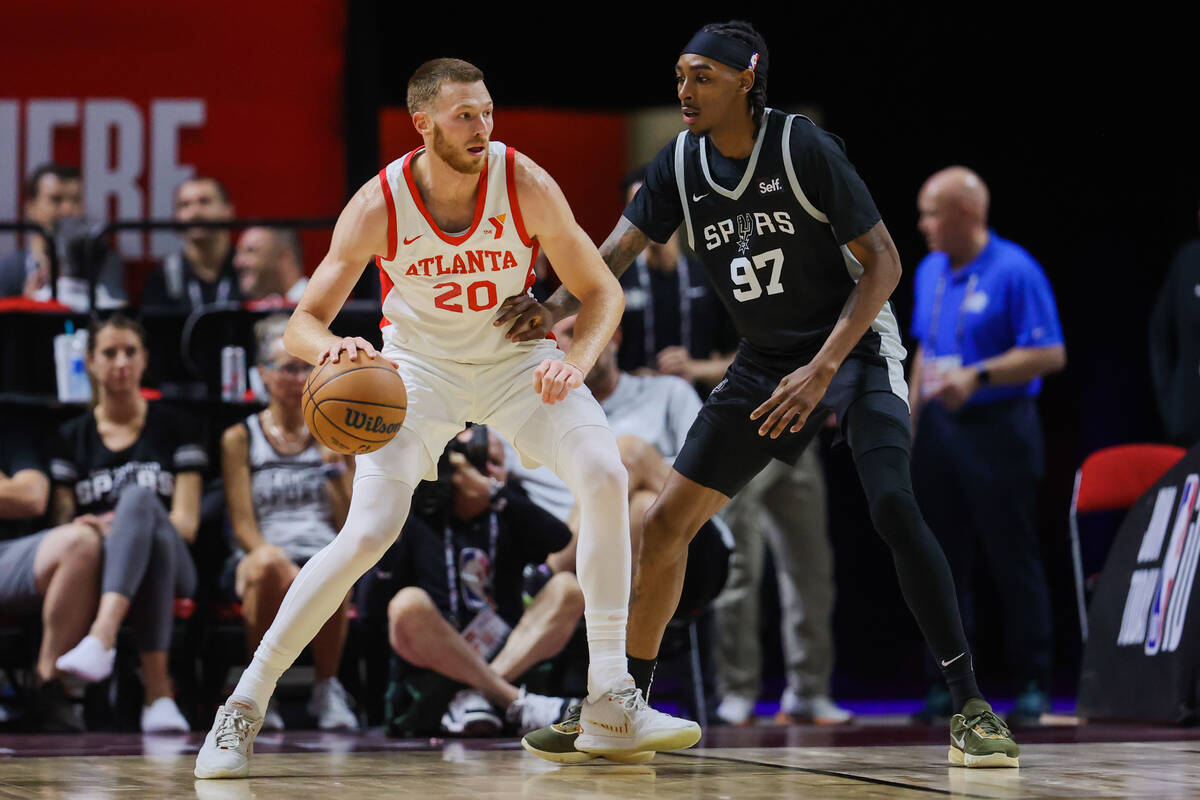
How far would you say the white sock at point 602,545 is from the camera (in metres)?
3.96

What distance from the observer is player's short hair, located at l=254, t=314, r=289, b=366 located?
6309 millimetres

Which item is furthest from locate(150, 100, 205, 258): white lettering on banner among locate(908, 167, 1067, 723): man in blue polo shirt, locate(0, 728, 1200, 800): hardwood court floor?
locate(0, 728, 1200, 800): hardwood court floor

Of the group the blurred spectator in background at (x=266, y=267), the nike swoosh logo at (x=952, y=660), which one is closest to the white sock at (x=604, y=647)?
the nike swoosh logo at (x=952, y=660)

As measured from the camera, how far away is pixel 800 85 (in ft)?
29.5

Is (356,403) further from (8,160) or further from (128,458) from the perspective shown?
(8,160)

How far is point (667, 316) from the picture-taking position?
669cm

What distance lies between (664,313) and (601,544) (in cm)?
281

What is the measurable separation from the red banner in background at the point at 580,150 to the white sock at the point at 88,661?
4.86 m

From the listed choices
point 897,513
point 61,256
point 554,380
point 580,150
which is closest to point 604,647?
point 554,380

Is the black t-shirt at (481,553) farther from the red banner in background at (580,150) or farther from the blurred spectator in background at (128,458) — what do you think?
the red banner in background at (580,150)

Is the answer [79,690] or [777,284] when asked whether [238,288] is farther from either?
[777,284]

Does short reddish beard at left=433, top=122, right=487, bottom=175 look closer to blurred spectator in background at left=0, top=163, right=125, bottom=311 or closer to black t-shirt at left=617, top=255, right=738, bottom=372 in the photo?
black t-shirt at left=617, top=255, right=738, bottom=372

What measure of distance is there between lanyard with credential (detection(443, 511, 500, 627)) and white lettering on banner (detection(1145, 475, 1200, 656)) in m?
2.32

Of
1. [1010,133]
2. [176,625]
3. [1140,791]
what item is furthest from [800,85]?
[1140,791]
